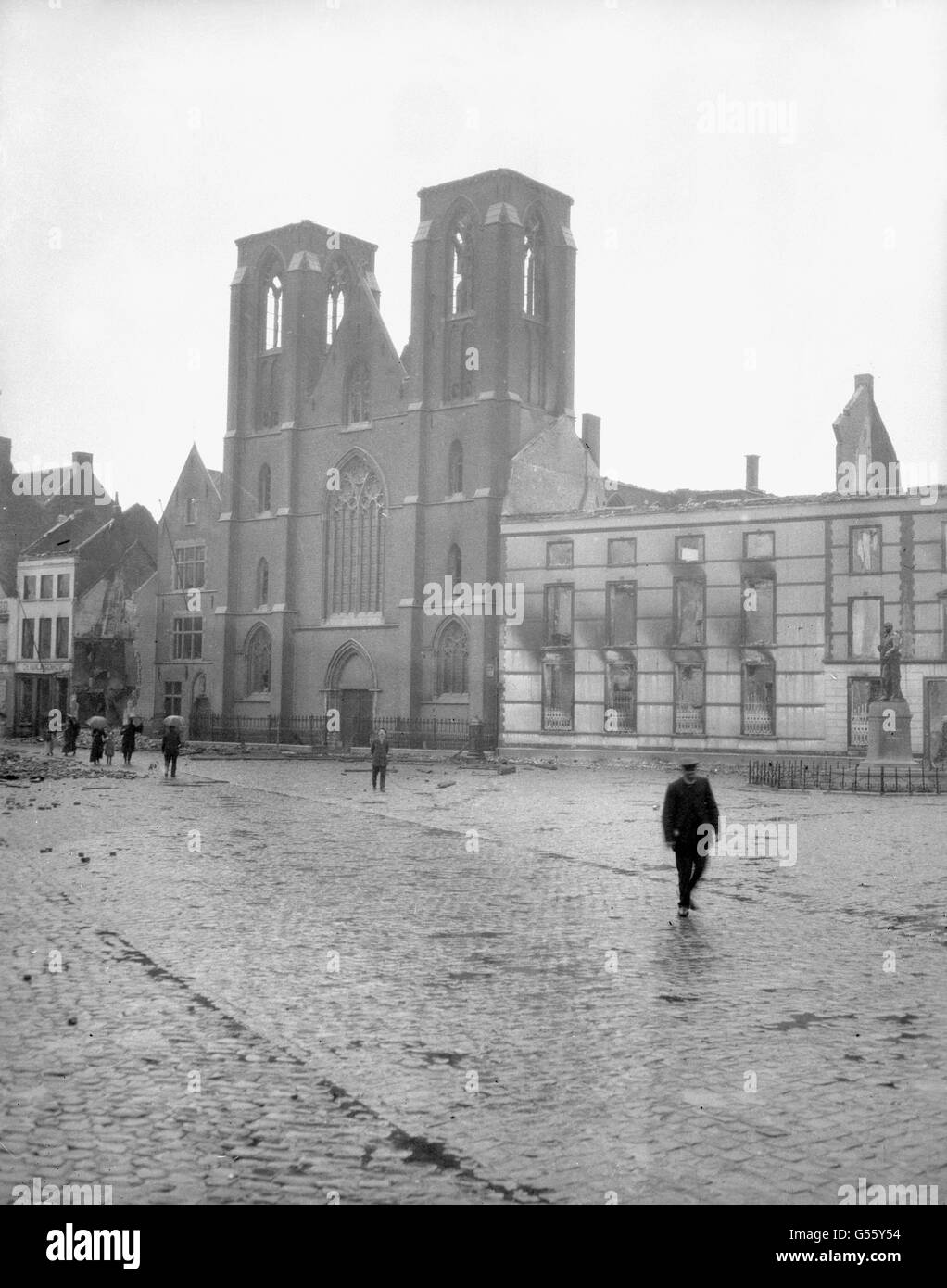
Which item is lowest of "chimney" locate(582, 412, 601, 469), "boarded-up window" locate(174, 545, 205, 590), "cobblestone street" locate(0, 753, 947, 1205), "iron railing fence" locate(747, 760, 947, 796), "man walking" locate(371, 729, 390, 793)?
"iron railing fence" locate(747, 760, 947, 796)

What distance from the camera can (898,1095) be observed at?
6.17 m

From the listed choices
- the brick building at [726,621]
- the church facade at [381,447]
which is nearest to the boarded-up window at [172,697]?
the church facade at [381,447]

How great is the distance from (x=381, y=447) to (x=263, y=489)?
298 inches

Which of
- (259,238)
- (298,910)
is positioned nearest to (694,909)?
(298,910)

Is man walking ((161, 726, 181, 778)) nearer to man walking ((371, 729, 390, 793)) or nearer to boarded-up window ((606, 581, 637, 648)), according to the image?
man walking ((371, 729, 390, 793))

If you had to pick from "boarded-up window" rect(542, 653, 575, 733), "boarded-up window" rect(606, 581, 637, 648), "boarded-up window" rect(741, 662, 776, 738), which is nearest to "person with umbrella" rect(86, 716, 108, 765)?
"boarded-up window" rect(542, 653, 575, 733)

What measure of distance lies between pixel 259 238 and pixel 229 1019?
57.2 meters

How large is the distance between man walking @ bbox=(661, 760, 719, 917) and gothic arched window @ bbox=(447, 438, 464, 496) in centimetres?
4056

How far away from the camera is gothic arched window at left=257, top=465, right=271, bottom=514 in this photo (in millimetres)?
59656

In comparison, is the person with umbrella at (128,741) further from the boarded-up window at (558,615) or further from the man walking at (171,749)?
the boarded-up window at (558,615)

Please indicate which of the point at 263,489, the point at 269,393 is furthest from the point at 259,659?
the point at 269,393

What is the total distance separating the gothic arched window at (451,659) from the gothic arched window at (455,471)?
5385 millimetres

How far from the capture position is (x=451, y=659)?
5106 centimetres
